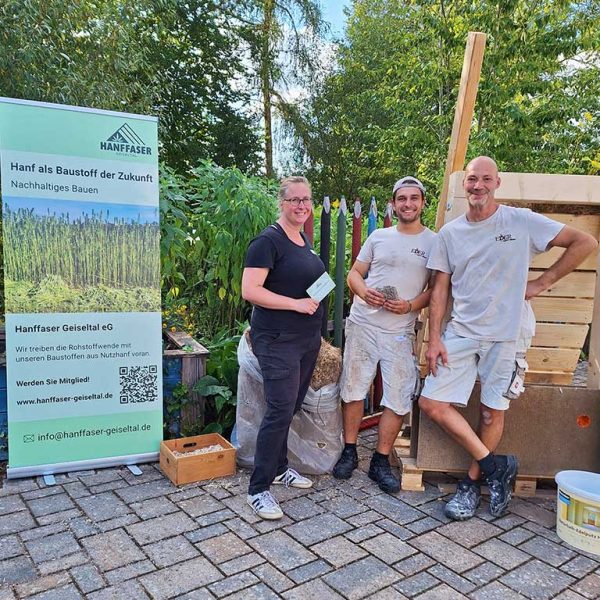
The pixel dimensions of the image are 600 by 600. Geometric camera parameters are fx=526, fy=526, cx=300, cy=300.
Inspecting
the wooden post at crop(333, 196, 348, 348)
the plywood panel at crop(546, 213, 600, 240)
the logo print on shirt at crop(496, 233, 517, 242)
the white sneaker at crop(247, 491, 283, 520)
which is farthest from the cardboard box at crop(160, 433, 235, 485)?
the plywood panel at crop(546, 213, 600, 240)

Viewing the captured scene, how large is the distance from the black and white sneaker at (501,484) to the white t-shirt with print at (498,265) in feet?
2.38

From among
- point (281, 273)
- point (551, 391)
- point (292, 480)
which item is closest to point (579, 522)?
point (551, 391)

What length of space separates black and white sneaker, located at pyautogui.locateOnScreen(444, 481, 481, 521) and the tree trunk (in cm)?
1304

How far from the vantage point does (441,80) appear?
7.15 m

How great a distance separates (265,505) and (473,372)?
1378mm

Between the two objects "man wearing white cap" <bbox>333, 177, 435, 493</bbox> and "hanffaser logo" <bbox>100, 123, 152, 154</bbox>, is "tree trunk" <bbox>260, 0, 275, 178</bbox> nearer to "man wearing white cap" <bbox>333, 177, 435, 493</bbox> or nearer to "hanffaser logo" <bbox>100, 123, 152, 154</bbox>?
"hanffaser logo" <bbox>100, 123, 152, 154</bbox>

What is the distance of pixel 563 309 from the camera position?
133 inches

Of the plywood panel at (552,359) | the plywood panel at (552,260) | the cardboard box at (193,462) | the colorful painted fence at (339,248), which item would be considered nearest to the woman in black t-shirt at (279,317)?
the cardboard box at (193,462)

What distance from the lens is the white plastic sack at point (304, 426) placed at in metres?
3.33

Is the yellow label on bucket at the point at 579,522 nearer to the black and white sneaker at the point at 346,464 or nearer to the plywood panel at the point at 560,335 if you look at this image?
the plywood panel at the point at 560,335

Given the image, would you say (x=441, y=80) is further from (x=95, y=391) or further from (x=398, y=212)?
(x=95, y=391)

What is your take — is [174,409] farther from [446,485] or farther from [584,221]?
[584,221]

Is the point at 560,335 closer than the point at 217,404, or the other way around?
the point at 560,335

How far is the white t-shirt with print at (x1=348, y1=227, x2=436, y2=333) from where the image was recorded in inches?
124
